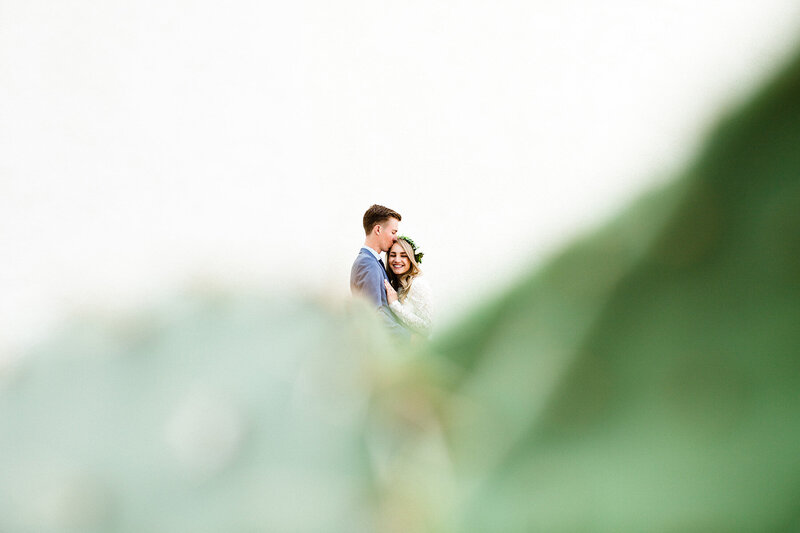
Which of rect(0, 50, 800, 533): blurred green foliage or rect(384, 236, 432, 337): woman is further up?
rect(384, 236, 432, 337): woman

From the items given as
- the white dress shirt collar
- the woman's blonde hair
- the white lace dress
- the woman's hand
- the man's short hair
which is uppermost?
the man's short hair

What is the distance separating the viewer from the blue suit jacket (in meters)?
0.44

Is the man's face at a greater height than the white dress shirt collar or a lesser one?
greater

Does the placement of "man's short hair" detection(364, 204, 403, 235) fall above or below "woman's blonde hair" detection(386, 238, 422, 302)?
above

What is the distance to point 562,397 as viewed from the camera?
0.40 meters

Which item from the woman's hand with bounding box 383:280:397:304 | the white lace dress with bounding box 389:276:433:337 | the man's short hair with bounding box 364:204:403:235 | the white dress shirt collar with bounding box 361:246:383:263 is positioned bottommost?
the white lace dress with bounding box 389:276:433:337

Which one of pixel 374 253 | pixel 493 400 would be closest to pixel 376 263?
pixel 374 253

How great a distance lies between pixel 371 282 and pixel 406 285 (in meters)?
0.03

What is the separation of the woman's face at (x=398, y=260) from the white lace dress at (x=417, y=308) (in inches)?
0.5

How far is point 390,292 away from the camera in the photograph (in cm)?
45

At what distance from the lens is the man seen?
0.44 meters

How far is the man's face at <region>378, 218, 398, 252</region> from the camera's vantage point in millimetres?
455

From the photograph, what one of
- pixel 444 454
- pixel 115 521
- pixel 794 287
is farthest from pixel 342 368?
pixel 794 287

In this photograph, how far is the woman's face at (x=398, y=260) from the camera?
1.49ft
